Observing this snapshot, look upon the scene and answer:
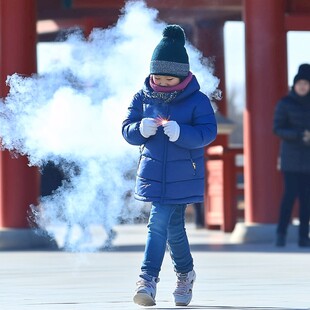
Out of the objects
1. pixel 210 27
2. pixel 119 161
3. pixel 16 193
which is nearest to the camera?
pixel 119 161

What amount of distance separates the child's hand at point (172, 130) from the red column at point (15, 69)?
6.26 m

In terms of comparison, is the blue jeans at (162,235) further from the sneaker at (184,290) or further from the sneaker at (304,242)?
the sneaker at (304,242)

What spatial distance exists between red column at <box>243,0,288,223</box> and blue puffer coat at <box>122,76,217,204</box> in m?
6.43

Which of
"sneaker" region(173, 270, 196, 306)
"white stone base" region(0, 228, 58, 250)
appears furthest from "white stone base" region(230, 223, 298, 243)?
"sneaker" region(173, 270, 196, 306)

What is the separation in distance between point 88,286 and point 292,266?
7.04 ft

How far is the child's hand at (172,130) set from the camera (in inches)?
297

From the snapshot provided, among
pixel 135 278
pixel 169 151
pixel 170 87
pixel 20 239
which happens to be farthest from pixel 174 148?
pixel 20 239

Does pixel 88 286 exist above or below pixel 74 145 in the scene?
below

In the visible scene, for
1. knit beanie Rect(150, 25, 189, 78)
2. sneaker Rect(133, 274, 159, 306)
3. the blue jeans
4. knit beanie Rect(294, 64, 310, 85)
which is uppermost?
knit beanie Rect(294, 64, 310, 85)

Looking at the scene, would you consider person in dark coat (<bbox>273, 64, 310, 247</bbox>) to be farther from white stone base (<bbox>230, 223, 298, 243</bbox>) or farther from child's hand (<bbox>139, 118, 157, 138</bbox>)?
child's hand (<bbox>139, 118, 157, 138</bbox>)

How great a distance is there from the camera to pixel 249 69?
14.3m

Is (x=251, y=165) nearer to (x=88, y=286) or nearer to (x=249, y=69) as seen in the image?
(x=249, y=69)

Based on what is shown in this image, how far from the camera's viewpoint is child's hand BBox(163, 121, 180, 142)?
7555 mm

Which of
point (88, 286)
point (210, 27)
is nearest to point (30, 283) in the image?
point (88, 286)
